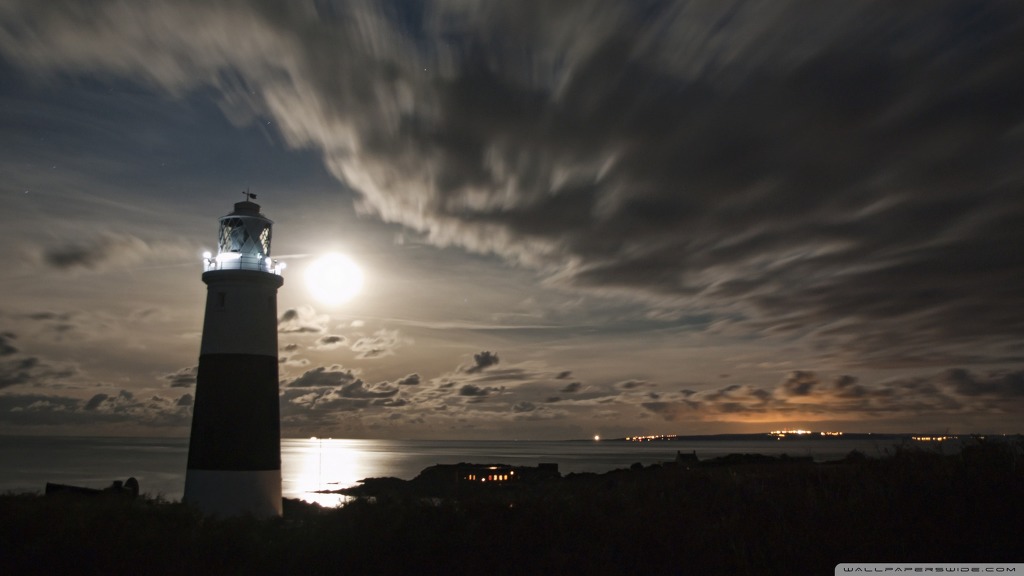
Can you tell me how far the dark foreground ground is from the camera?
31.3 feet

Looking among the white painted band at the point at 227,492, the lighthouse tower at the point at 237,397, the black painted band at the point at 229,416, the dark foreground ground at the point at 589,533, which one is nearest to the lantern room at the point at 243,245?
the lighthouse tower at the point at 237,397

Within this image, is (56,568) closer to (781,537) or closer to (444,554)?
(444,554)

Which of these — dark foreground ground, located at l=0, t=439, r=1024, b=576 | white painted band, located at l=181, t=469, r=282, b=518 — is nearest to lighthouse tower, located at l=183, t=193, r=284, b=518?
white painted band, located at l=181, t=469, r=282, b=518

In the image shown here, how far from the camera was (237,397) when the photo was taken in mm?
17844

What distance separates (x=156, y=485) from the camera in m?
82.1

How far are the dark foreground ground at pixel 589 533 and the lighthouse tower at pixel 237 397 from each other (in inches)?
165

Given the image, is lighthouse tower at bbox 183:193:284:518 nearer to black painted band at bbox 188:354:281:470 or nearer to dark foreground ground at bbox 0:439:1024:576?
black painted band at bbox 188:354:281:470

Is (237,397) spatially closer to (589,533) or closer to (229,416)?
(229,416)

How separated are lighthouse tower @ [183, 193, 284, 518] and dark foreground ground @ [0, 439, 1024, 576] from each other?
165 inches

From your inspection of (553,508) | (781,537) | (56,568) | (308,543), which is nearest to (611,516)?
(553,508)

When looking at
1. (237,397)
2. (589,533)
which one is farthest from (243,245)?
(589,533)

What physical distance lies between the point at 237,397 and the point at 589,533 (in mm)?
10525

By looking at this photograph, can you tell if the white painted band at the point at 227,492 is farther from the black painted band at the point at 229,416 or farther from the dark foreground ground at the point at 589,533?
the dark foreground ground at the point at 589,533

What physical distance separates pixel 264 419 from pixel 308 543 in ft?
26.2
